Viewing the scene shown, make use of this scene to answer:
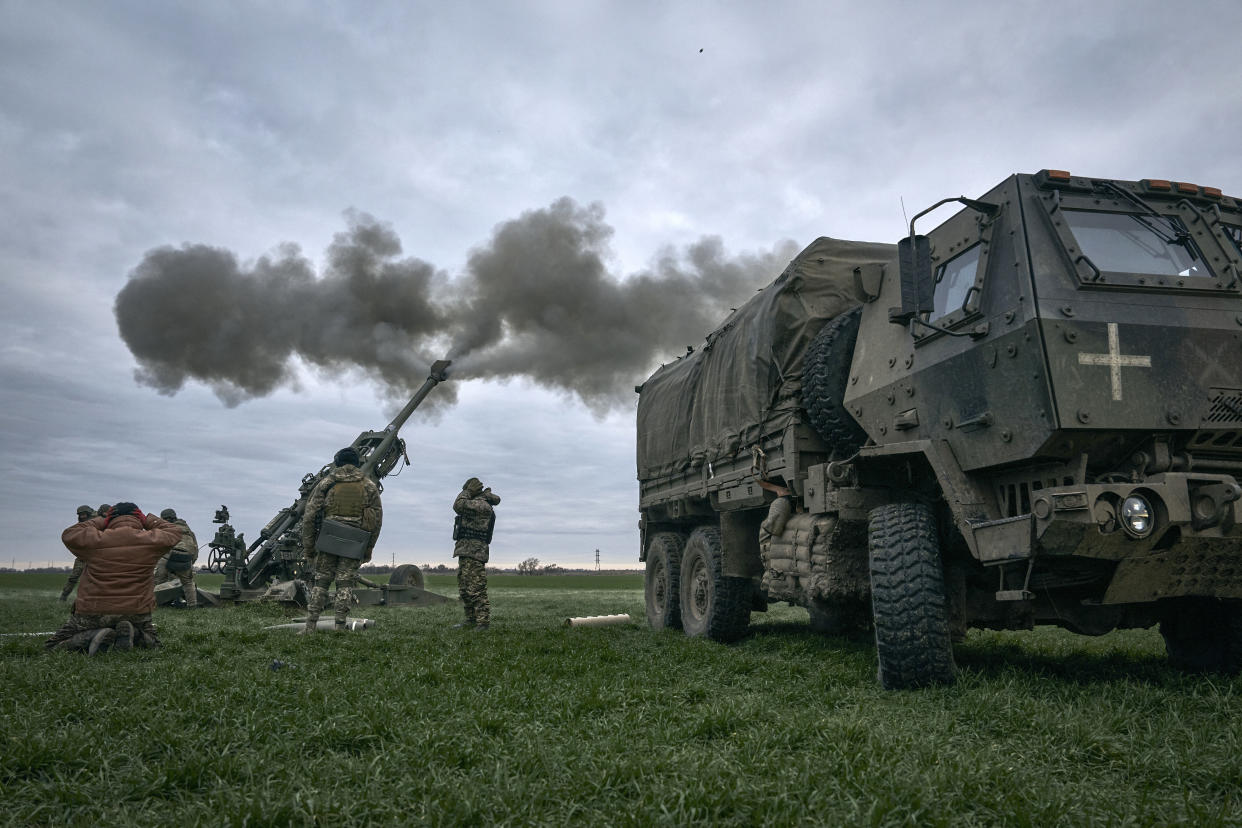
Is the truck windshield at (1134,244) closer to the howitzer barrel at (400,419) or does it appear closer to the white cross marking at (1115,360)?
the white cross marking at (1115,360)

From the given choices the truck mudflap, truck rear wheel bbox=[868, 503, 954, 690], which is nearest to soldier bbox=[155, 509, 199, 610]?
truck rear wheel bbox=[868, 503, 954, 690]

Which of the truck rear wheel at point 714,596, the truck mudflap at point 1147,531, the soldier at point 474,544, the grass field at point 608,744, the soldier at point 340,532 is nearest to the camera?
the grass field at point 608,744

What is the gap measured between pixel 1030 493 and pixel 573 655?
4.08 metres

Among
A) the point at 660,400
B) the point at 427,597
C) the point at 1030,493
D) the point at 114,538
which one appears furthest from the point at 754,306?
the point at 427,597

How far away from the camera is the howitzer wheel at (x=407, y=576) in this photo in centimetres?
1698

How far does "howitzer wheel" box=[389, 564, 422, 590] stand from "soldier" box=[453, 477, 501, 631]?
641cm

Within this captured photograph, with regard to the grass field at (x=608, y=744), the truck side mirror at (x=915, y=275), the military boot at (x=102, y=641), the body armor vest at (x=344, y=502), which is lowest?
the grass field at (x=608, y=744)

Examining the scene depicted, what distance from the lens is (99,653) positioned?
7.00 metres

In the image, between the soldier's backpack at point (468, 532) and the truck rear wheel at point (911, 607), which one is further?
the soldier's backpack at point (468, 532)

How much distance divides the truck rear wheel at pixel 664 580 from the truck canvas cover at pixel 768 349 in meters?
1.36

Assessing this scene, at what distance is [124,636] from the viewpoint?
738 centimetres

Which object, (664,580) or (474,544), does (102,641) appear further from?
(664,580)

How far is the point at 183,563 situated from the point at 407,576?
4439mm

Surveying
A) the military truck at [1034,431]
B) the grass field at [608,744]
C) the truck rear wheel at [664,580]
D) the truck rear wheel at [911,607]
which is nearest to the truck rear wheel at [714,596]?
the truck rear wheel at [664,580]
